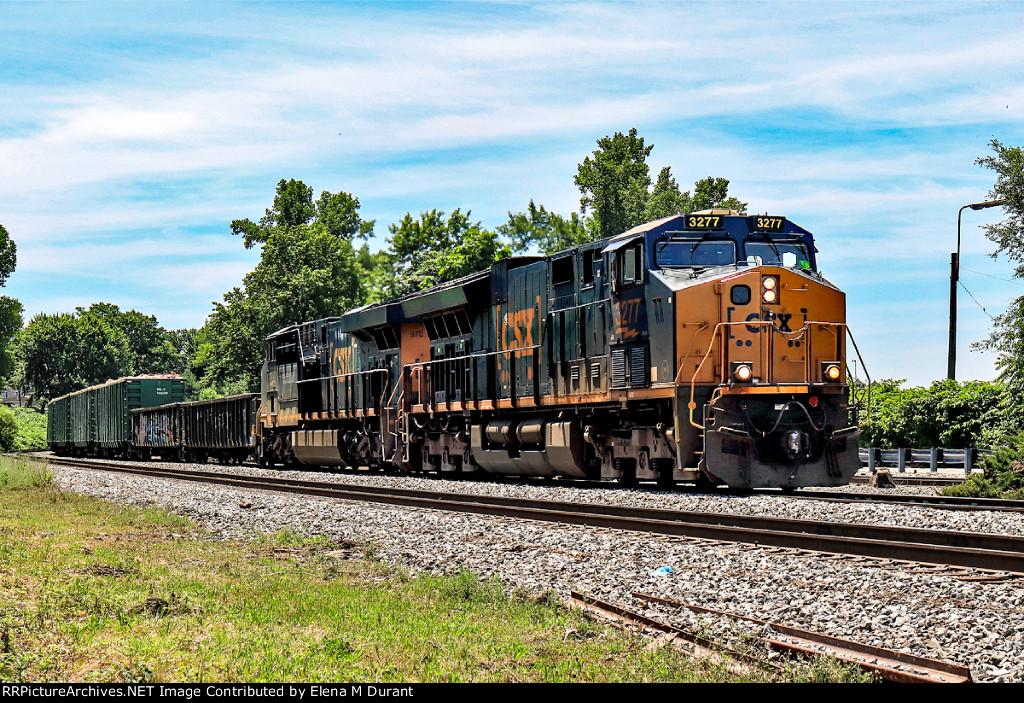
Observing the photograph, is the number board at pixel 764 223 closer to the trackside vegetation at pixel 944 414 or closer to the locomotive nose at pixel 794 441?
the locomotive nose at pixel 794 441

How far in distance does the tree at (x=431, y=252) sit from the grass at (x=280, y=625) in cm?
4876

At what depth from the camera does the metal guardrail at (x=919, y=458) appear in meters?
24.9

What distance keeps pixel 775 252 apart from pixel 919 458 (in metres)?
11.5

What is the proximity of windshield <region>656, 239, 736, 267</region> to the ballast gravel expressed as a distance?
3654 mm

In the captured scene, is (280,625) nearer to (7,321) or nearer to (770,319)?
(770,319)

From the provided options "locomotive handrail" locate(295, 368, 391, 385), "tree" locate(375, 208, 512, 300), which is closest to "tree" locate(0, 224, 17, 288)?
"tree" locate(375, 208, 512, 300)

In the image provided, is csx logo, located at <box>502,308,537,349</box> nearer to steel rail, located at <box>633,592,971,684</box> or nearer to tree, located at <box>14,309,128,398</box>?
steel rail, located at <box>633,592,971,684</box>

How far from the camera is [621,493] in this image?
1642cm

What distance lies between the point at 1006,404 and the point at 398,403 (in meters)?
14.1

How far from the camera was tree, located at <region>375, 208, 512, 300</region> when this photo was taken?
197 feet

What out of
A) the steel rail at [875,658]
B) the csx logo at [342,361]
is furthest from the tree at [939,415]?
the steel rail at [875,658]

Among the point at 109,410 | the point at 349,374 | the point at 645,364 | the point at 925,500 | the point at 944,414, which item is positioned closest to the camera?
the point at 925,500

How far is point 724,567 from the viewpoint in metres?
9.24

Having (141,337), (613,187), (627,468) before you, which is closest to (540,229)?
(613,187)
